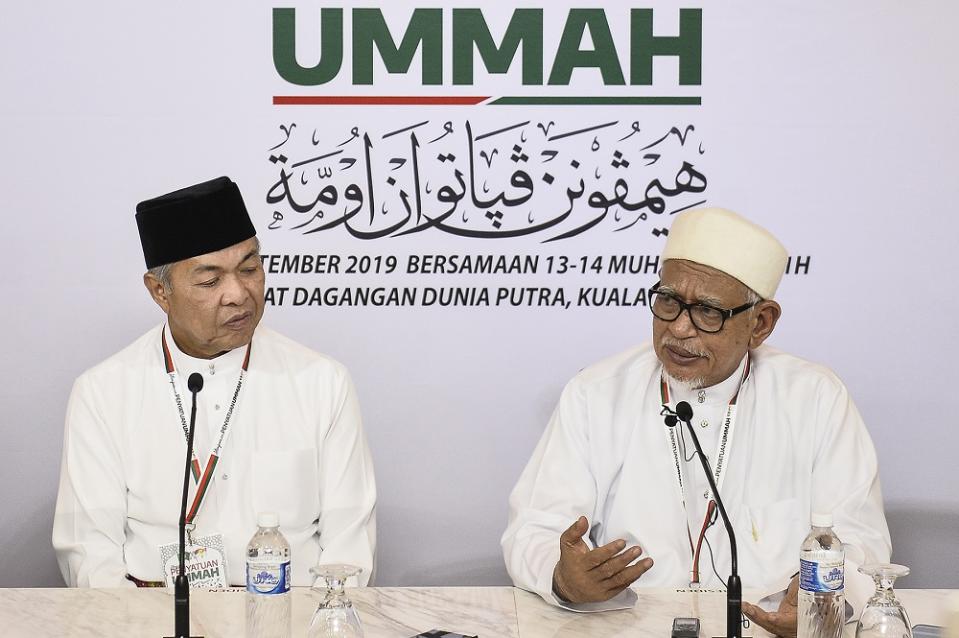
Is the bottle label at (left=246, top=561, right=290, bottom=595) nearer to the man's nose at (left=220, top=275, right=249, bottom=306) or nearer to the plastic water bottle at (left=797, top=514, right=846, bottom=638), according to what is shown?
the plastic water bottle at (left=797, top=514, right=846, bottom=638)

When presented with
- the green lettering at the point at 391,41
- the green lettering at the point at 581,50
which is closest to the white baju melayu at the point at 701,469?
the green lettering at the point at 581,50

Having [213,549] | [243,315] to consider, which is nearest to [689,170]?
[243,315]

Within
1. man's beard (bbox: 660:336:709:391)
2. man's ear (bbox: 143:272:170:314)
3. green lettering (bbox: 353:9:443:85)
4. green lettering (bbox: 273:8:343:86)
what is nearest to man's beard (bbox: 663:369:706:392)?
man's beard (bbox: 660:336:709:391)

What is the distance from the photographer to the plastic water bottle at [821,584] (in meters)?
2.28

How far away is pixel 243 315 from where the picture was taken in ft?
10.9

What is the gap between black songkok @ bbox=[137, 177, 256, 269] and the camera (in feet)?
10.7

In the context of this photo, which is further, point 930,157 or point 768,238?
point 930,157

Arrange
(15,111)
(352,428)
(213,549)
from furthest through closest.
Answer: (15,111) < (352,428) < (213,549)

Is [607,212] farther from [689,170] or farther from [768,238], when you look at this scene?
[768,238]

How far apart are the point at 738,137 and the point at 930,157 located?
70 cm

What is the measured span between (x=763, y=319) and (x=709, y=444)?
387mm

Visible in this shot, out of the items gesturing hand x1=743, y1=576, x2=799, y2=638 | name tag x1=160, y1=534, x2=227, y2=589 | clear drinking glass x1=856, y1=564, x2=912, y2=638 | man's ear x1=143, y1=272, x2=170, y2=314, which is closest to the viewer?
clear drinking glass x1=856, y1=564, x2=912, y2=638

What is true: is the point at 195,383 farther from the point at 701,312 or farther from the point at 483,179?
the point at 483,179

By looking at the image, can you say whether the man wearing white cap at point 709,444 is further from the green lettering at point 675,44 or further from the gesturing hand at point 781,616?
the green lettering at point 675,44
